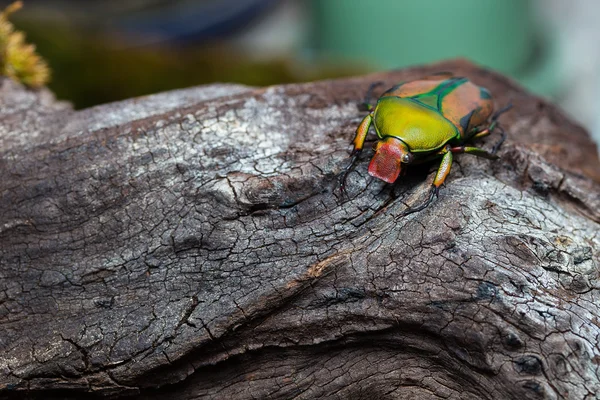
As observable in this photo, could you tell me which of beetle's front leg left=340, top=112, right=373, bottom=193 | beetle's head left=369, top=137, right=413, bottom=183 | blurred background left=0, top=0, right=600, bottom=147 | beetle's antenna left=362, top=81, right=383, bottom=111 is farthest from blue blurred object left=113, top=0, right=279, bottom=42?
beetle's head left=369, top=137, right=413, bottom=183

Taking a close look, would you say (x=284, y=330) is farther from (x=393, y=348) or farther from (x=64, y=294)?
(x=64, y=294)

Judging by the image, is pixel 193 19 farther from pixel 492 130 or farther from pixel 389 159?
pixel 389 159

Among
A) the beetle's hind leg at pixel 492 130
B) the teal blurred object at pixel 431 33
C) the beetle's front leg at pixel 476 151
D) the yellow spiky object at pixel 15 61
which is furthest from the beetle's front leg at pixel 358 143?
the teal blurred object at pixel 431 33

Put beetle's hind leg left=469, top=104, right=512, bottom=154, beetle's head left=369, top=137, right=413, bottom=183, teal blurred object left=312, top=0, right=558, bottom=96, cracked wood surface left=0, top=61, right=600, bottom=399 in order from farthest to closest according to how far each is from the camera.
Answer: teal blurred object left=312, top=0, right=558, bottom=96 → beetle's hind leg left=469, top=104, right=512, bottom=154 → beetle's head left=369, top=137, right=413, bottom=183 → cracked wood surface left=0, top=61, right=600, bottom=399

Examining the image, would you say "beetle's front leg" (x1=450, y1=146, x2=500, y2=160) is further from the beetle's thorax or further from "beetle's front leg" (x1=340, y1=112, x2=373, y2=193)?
"beetle's front leg" (x1=340, y1=112, x2=373, y2=193)

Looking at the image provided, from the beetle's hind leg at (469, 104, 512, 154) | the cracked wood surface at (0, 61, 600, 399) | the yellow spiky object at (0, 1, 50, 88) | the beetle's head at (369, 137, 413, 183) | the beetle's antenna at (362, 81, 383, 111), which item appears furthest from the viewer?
the yellow spiky object at (0, 1, 50, 88)

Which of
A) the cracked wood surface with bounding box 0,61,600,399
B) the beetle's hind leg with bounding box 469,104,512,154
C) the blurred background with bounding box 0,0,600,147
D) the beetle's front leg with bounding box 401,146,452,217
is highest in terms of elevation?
the beetle's hind leg with bounding box 469,104,512,154

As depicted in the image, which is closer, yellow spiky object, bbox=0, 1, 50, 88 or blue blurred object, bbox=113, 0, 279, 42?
yellow spiky object, bbox=0, 1, 50, 88

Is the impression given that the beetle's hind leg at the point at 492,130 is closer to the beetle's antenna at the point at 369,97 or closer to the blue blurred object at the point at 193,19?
the beetle's antenna at the point at 369,97
